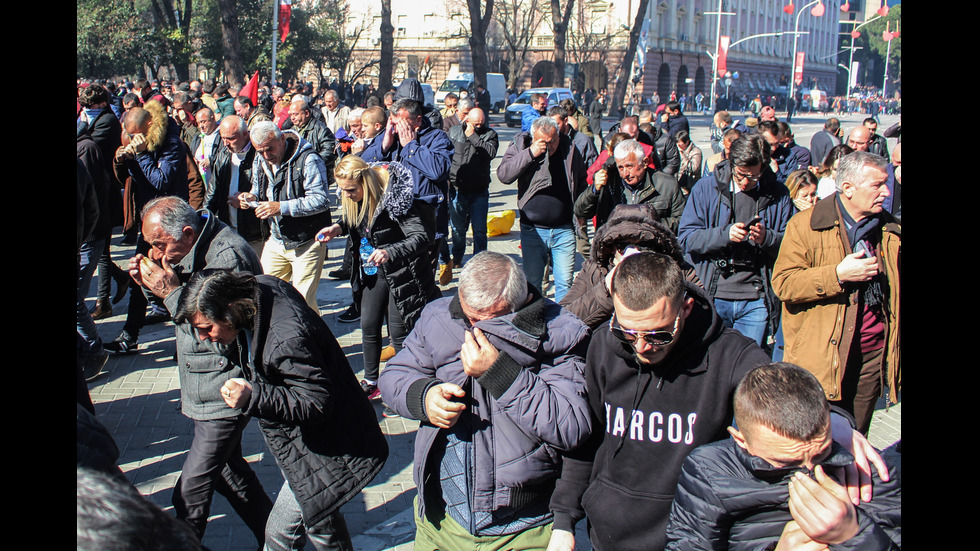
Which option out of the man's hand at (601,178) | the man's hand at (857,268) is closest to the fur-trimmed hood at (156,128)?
the man's hand at (601,178)

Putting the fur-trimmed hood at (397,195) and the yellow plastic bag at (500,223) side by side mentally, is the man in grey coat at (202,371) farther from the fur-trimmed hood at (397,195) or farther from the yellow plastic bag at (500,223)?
the yellow plastic bag at (500,223)

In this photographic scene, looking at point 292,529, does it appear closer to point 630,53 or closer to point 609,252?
point 609,252

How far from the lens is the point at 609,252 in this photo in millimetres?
3680

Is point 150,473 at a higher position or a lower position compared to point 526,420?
lower

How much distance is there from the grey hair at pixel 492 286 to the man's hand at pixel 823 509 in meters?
1.08

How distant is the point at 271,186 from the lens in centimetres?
580

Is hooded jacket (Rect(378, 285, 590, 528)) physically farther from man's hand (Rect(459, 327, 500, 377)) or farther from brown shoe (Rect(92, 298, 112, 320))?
brown shoe (Rect(92, 298, 112, 320))

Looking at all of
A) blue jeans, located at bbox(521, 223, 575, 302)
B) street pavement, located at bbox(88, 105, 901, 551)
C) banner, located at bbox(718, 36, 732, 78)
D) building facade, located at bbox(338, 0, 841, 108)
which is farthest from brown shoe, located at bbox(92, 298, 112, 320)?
banner, located at bbox(718, 36, 732, 78)

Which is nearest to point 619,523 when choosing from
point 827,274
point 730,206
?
point 827,274

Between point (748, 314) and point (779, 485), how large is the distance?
120 inches

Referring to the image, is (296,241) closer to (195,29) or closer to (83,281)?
(83,281)

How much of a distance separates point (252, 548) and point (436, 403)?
1.78 meters

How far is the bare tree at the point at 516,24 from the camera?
156 ft
